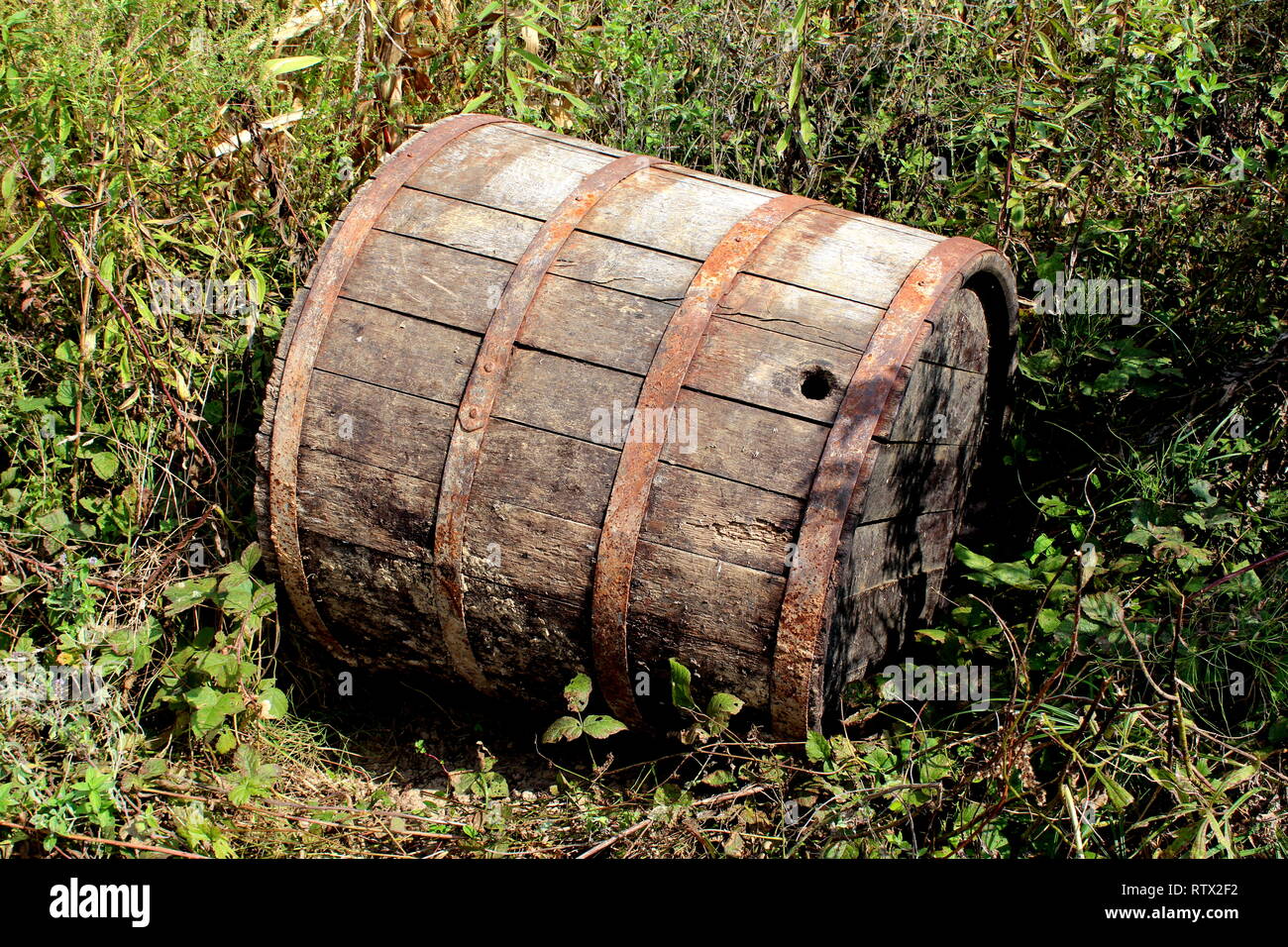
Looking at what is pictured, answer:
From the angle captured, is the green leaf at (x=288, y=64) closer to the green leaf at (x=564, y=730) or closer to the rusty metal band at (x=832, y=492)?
the rusty metal band at (x=832, y=492)

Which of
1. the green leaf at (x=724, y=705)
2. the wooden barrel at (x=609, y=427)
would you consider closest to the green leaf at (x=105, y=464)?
the wooden barrel at (x=609, y=427)

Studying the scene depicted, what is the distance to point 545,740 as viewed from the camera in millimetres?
2766

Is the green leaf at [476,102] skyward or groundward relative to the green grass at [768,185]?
skyward

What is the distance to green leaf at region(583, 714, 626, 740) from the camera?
9.02 feet

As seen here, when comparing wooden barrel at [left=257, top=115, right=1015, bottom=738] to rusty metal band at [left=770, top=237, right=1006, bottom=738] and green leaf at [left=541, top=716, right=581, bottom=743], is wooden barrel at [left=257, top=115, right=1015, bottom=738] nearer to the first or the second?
rusty metal band at [left=770, top=237, right=1006, bottom=738]

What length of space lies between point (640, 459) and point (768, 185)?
2011 millimetres

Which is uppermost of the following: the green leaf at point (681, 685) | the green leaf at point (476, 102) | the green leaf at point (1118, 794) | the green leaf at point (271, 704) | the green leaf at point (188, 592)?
the green leaf at point (476, 102)

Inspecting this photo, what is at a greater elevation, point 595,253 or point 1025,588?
point 595,253

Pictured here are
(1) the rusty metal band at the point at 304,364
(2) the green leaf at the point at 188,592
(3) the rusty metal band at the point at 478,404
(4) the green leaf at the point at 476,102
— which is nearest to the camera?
(3) the rusty metal band at the point at 478,404

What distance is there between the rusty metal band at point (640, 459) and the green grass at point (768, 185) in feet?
1.06

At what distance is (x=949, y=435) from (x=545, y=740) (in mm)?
1421

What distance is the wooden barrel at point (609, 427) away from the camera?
256cm
